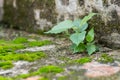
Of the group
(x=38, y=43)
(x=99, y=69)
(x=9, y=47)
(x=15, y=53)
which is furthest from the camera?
(x=38, y=43)

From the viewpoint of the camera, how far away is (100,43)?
11.6ft

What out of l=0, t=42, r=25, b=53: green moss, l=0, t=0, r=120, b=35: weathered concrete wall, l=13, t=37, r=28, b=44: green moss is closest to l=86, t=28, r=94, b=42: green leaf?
l=0, t=0, r=120, b=35: weathered concrete wall

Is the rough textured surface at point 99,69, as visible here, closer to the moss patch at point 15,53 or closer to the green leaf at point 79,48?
the green leaf at point 79,48

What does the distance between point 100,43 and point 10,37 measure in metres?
1.40

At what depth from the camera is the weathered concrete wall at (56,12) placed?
3.34 meters

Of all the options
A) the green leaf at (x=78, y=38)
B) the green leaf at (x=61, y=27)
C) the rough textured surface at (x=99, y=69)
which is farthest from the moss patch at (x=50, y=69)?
the green leaf at (x=61, y=27)

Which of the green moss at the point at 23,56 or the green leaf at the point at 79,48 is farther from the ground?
the green leaf at the point at 79,48

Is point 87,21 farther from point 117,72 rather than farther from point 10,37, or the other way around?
point 10,37

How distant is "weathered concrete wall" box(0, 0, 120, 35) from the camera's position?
334 centimetres

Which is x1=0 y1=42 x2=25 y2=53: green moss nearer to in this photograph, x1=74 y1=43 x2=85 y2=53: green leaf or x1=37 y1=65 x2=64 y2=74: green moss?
x1=74 y1=43 x2=85 y2=53: green leaf

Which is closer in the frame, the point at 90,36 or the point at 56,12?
the point at 90,36

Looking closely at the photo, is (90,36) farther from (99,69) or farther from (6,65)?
(6,65)

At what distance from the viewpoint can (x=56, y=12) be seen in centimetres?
404

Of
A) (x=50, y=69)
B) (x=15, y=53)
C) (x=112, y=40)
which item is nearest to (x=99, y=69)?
(x=50, y=69)
